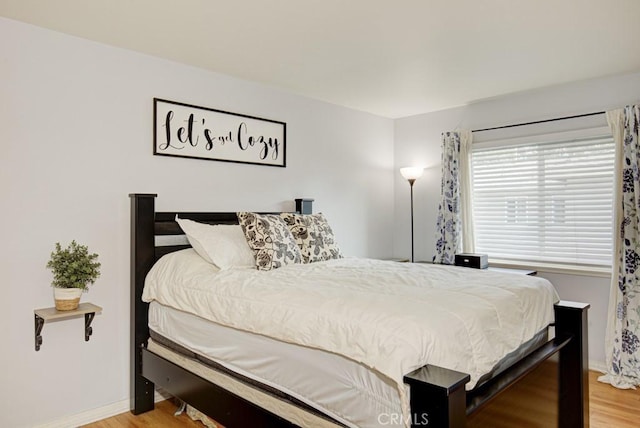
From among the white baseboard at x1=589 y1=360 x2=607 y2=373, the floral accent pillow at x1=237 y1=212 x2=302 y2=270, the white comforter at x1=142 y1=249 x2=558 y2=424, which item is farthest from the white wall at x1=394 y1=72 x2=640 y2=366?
the floral accent pillow at x1=237 y1=212 x2=302 y2=270

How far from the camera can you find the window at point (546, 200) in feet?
11.9

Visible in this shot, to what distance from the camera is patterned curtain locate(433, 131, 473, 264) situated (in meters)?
4.36

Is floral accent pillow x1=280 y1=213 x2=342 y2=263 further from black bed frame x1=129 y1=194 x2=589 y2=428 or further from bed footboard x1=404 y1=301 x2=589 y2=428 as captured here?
bed footboard x1=404 y1=301 x2=589 y2=428

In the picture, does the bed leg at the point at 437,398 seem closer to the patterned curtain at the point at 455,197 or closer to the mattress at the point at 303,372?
the mattress at the point at 303,372

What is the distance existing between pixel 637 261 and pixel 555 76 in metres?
1.59

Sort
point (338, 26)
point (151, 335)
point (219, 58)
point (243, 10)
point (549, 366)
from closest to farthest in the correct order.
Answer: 1. point (549, 366)
2. point (243, 10)
3. point (338, 26)
4. point (151, 335)
5. point (219, 58)

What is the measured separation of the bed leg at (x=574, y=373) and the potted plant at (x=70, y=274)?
106 inches

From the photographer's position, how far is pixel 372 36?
266 cm

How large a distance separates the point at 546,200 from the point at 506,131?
758mm

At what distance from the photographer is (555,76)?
3477 millimetres

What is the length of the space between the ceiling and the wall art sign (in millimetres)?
345

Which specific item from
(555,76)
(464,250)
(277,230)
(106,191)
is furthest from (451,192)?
(106,191)

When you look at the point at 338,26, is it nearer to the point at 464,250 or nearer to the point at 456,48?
the point at 456,48

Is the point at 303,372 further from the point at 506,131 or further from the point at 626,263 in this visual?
the point at 506,131
